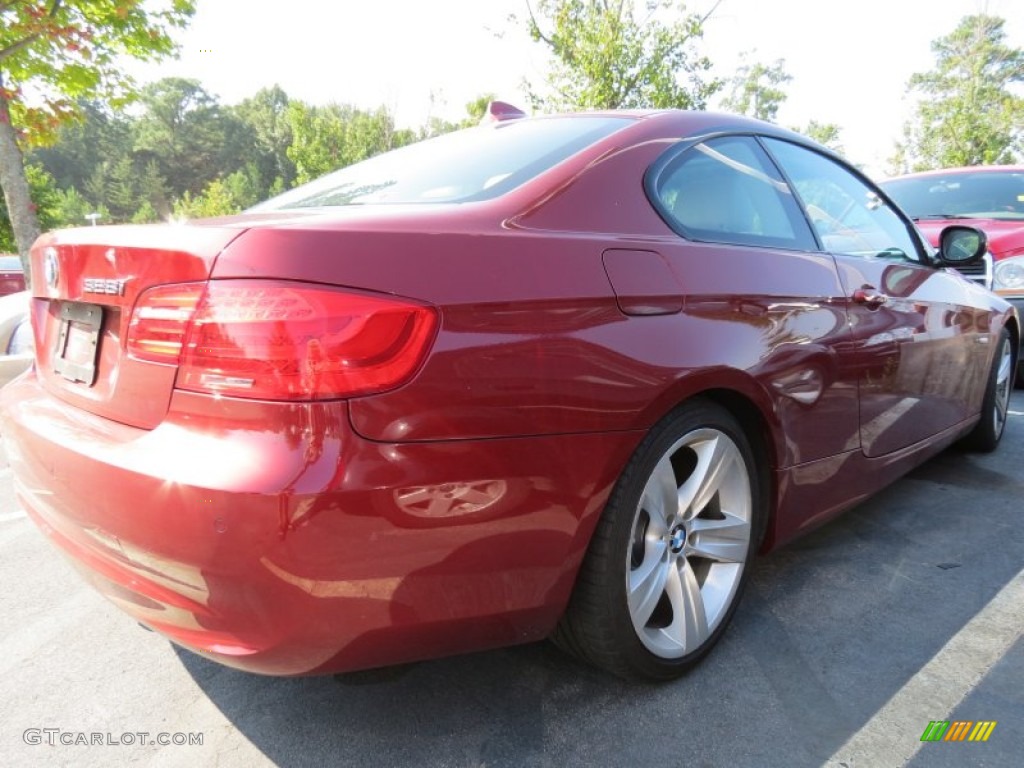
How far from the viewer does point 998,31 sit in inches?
1432

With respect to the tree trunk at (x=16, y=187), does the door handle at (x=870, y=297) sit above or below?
below

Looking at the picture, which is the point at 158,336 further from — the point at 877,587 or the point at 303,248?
the point at 877,587

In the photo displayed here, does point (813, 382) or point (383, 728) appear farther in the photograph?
point (813, 382)

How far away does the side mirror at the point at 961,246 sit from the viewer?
3.33 m

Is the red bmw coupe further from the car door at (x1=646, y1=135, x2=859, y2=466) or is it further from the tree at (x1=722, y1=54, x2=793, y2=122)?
the tree at (x1=722, y1=54, x2=793, y2=122)

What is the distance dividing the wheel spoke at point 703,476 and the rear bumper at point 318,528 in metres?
0.38

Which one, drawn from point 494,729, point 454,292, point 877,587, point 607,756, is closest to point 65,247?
point 454,292

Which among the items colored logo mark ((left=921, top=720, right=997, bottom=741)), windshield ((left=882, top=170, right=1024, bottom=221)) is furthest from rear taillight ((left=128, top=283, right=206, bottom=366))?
windshield ((left=882, top=170, right=1024, bottom=221))

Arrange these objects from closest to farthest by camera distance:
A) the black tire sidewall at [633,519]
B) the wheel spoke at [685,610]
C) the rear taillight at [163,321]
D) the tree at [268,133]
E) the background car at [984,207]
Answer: the rear taillight at [163,321] < the black tire sidewall at [633,519] < the wheel spoke at [685,610] < the background car at [984,207] < the tree at [268,133]

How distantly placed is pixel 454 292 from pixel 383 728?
111 cm

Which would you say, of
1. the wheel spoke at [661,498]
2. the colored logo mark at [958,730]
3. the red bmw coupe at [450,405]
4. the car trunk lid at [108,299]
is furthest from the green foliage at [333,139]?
the colored logo mark at [958,730]

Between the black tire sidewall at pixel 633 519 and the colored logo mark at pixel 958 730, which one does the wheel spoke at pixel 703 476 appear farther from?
the colored logo mark at pixel 958 730

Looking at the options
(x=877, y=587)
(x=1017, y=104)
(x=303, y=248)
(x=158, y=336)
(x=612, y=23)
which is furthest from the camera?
(x=1017, y=104)

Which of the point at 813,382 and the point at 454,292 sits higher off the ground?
the point at 454,292
